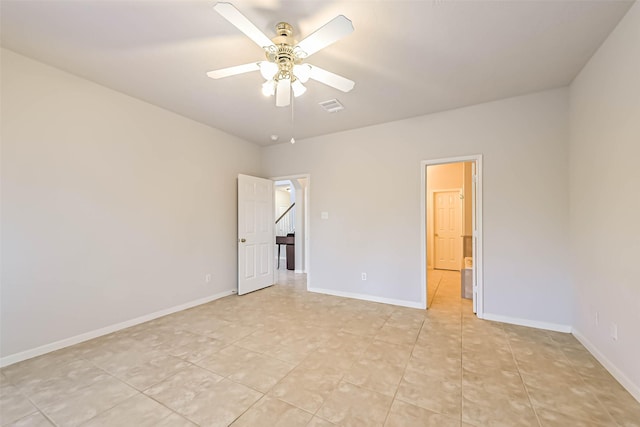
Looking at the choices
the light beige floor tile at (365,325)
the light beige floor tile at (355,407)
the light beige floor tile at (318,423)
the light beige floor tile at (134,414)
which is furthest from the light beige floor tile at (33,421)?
the light beige floor tile at (365,325)

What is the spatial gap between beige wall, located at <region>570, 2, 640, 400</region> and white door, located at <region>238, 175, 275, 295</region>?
417 cm

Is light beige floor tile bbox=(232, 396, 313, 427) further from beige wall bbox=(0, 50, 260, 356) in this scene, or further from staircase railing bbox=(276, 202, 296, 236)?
staircase railing bbox=(276, 202, 296, 236)

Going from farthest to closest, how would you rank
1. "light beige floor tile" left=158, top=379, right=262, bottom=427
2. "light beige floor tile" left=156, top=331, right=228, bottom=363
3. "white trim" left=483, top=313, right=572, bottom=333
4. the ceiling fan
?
"white trim" left=483, top=313, right=572, bottom=333
"light beige floor tile" left=156, top=331, right=228, bottom=363
"light beige floor tile" left=158, top=379, right=262, bottom=427
the ceiling fan

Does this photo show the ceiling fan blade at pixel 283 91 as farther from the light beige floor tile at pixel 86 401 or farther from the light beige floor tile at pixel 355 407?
the light beige floor tile at pixel 86 401

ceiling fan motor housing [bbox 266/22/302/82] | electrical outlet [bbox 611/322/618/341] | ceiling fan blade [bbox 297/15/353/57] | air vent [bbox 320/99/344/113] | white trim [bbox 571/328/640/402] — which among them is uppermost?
air vent [bbox 320/99/344/113]

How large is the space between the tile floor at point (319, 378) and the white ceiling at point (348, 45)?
2635mm

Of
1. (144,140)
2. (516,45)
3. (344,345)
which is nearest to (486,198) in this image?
(516,45)

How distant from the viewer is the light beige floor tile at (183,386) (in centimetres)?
173

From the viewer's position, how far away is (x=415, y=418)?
1.56 meters

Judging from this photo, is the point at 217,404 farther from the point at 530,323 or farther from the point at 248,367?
the point at 530,323

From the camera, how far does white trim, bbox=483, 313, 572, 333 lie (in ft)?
9.00

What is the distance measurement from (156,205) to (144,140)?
2.63 ft

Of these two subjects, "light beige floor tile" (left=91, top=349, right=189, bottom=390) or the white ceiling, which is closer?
the white ceiling

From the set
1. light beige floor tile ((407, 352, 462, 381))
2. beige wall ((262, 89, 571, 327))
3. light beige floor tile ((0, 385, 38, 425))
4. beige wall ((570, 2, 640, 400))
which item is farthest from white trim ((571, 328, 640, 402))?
light beige floor tile ((0, 385, 38, 425))
